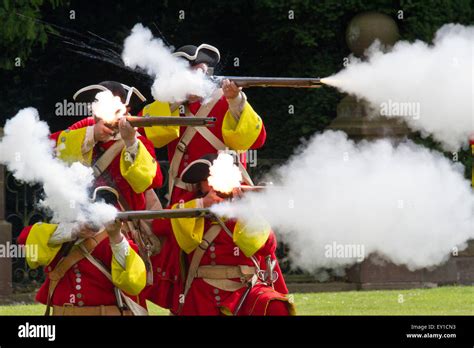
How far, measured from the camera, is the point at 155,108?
10125 millimetres

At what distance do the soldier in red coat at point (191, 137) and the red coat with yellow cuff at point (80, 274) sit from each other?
81 centimetres

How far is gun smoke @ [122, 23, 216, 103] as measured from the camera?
32.1 ft

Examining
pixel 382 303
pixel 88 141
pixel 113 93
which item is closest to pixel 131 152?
pixel 88 141

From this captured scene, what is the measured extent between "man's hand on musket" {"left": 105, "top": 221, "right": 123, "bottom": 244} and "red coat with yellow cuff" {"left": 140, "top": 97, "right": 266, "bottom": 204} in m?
1.29

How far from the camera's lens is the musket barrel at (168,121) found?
355 inches

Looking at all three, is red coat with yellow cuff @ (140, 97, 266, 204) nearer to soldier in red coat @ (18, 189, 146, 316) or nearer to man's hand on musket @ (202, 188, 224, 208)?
A: man's hand on musket @ (202, 188, 224, 208)

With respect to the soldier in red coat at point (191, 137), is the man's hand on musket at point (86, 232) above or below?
below

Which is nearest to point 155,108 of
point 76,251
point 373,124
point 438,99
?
point 76,251

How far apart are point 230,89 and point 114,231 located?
1.50 m

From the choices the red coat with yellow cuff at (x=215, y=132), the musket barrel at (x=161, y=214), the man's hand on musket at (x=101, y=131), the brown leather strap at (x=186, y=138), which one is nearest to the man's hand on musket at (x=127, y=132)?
the man's hand on musket at (x=101, y=131)

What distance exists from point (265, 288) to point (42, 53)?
787 cm

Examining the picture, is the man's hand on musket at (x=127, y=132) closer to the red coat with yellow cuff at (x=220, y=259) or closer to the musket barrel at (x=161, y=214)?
the musket barrel at (x=161, y=214)

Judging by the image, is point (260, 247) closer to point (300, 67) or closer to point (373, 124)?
point (373, 124)

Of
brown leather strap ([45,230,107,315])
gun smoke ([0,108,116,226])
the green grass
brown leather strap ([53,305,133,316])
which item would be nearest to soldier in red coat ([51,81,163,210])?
gun smoke ([0,108,116,226])
